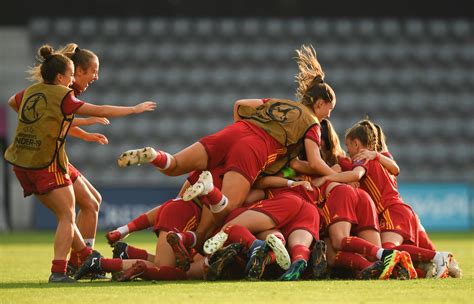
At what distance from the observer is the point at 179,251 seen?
614cm

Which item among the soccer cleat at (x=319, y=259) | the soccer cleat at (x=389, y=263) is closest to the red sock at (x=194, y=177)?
the soccer cleat at (x=319, y=259)

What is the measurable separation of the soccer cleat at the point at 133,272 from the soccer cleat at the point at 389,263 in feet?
5.02

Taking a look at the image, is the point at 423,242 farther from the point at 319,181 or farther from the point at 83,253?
the point at 83,253

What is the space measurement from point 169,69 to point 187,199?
1397 centimetres

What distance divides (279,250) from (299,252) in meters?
0.26

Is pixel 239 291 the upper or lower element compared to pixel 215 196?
lower

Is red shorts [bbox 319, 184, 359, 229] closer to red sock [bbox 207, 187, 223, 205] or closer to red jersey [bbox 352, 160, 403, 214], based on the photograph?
red jersey [bbox 352, 160, 403, 214]

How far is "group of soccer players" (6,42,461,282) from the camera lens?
6.24 meters

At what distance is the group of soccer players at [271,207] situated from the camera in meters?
6.24

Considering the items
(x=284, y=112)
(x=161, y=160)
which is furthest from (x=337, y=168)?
(x=161, y=160)

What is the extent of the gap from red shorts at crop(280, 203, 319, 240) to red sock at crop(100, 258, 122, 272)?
113 cm

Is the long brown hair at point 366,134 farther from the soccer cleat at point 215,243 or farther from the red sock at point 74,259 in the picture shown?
the red sock at point 74,259

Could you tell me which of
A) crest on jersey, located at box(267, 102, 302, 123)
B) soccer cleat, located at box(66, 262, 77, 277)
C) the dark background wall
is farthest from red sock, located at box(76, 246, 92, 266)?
the dark background wall

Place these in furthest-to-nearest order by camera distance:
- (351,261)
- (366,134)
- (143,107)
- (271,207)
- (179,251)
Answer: (366,134) → (271,207) → (351,261) → (143,107) → (179,251)
